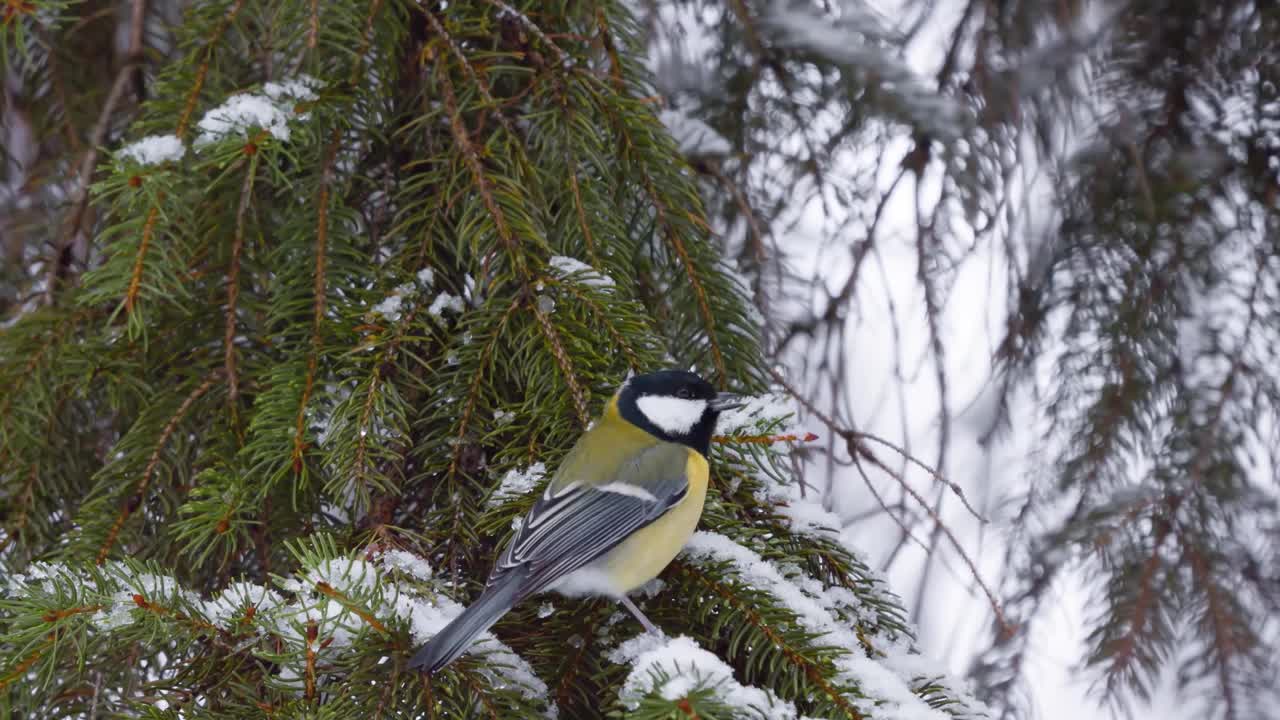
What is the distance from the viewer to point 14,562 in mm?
1457

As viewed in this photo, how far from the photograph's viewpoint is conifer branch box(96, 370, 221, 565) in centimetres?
136

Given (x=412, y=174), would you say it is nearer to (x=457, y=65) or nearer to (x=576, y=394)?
(x=457, y=65)

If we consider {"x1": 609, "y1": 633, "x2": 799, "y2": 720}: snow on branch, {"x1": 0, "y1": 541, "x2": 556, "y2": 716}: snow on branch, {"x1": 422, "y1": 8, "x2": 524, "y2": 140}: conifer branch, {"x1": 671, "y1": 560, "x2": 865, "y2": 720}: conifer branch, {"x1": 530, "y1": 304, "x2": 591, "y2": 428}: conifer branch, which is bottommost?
{"x1": 0, "y1": 541, "x2": 556, "y2": 716}: snow on branch

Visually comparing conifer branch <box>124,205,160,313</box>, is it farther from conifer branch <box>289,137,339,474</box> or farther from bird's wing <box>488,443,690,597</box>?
bird's wing <box>488,443,690,597</box>

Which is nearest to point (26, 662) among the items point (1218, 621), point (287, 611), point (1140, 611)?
point (287, 611)

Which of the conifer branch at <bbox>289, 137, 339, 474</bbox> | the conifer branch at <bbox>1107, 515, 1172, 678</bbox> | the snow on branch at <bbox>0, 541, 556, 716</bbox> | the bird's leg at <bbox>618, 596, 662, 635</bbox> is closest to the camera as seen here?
the snow on branch at <bbox>0, 541, 556, 716</bbox>

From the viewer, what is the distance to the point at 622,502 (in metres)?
1.57

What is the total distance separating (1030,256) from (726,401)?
778 mm

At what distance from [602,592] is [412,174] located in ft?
2.39

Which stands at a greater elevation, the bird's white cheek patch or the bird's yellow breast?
the bird's white cheek patch

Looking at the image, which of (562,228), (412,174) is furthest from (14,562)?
(562,228)

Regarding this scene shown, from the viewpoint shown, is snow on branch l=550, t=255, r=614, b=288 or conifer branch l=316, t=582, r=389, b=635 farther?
snow on branch l=550, t=255, r=614, b=288

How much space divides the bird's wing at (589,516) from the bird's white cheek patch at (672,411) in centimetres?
6

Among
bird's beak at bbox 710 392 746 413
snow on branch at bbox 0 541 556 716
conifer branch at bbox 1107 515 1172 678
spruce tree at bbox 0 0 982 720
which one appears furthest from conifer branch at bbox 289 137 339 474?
conifer branch at bbox 1107 515 1172 678
